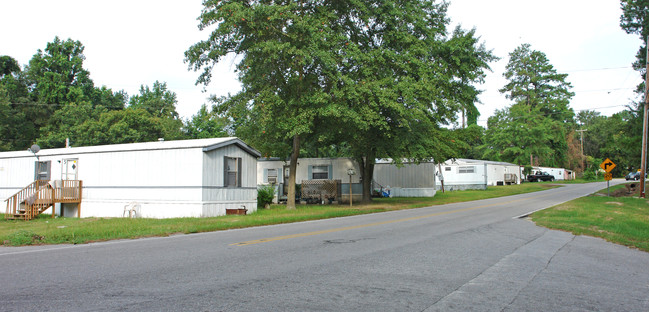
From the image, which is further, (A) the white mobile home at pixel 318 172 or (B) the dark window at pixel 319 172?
(B) the dark window at pixel 319 172

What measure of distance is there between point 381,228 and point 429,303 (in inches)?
297

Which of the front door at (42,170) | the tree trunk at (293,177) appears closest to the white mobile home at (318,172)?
the tree trunk at (293,177)

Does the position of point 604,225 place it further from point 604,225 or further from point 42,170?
point 42,170

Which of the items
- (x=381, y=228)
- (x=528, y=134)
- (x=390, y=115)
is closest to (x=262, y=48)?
(x=390, y=115)

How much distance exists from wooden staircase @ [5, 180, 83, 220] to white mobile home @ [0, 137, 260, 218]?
1.40 feet

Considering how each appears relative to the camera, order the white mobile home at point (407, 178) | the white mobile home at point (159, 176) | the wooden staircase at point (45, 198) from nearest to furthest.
→ 1. the white mobile home at point (159, 176)
2. the wooden staircase at point (45, 198)
3. the white mobile home at point (407, 178)

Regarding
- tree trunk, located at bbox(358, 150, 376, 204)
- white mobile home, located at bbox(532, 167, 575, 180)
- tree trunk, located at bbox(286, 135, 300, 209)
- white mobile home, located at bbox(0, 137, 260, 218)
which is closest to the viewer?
white mobile home, located at bbox(0, 137, 260, 218)

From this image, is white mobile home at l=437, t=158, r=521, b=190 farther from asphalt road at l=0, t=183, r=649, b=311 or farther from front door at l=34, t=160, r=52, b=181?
asphalt road at l=0, t=183, r=649, b=311

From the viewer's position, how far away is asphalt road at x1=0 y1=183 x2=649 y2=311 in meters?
4.88

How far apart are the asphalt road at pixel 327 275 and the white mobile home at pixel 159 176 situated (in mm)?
8385

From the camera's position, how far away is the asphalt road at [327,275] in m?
4.88

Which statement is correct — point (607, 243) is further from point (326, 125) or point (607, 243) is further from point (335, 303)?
point (326, 125)

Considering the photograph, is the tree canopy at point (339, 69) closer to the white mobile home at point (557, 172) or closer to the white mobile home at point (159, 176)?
the white mobile home at point (159, 176)

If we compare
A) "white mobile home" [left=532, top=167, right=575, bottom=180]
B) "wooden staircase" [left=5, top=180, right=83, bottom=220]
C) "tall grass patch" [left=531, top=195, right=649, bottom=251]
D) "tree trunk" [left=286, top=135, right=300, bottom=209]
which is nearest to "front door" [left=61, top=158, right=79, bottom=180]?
"wooden staircase" [left=5, top=180, right=83, bottom=220]
